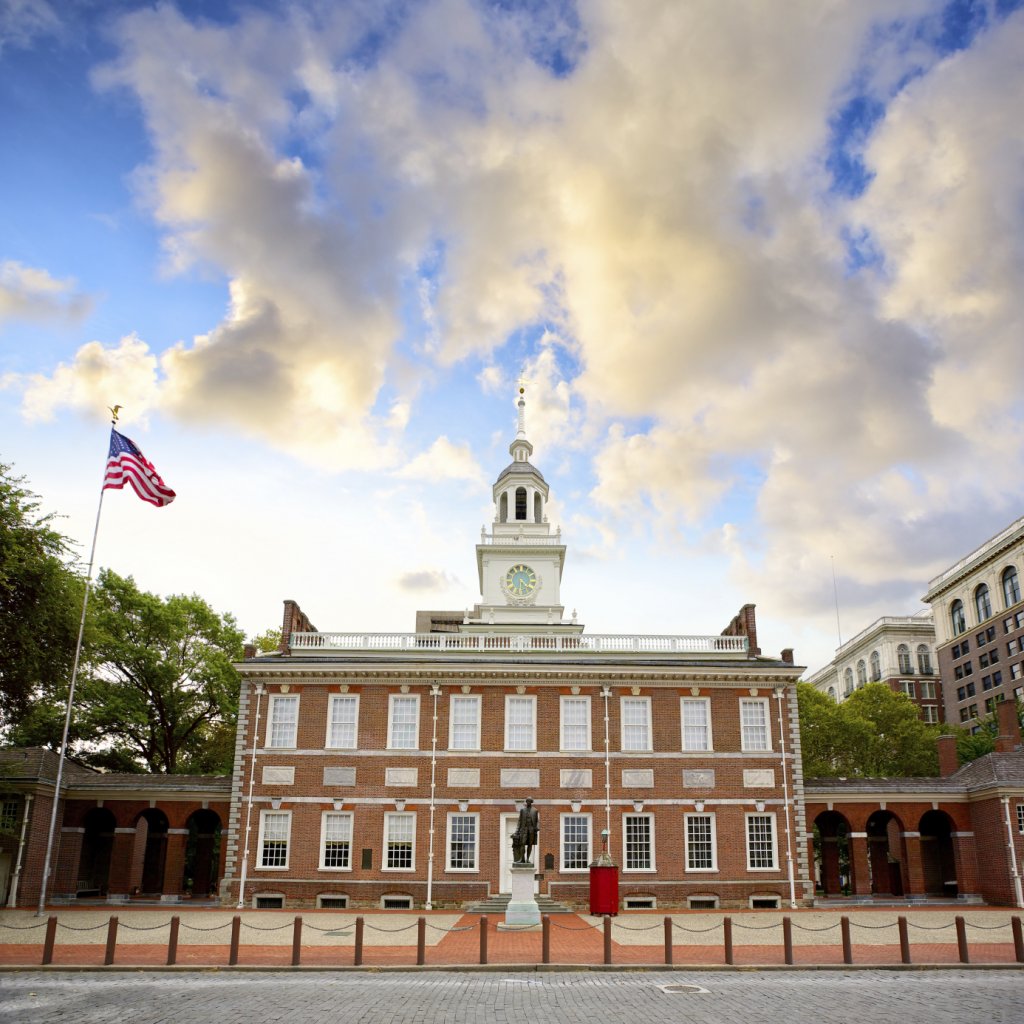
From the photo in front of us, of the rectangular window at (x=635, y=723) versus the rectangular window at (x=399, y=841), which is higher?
the rectangular window at (x=635, y=723)

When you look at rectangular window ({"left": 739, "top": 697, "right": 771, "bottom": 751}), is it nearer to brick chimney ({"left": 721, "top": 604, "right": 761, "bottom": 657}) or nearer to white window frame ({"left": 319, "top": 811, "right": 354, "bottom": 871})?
brick chimney ({"left": 721, "top": 604, "right": 761, "bottom": 657})

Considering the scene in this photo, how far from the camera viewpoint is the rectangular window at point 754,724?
123ft

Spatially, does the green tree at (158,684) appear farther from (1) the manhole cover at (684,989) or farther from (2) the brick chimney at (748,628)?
(1) the manhole cover at (684,989)

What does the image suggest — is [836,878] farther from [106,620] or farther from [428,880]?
[106,620]

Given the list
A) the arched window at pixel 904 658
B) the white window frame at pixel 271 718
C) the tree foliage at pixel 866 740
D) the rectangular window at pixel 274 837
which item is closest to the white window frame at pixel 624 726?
the white window frame at pixel 271 718

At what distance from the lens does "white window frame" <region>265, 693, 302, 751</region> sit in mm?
37094

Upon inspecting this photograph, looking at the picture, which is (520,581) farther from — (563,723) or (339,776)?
(339,776)

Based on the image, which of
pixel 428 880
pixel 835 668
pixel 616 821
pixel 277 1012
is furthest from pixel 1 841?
pixel 835 668

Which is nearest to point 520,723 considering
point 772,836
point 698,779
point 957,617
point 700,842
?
point 698,779

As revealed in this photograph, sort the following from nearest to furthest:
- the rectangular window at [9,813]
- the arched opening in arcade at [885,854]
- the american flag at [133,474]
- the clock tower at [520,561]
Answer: the american flag at [133,474] < the rectangular window at [9,813] < the arched opening in arcade at [885,854] < the clock tower at [520,561]

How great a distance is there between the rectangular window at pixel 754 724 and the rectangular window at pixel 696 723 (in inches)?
52.1

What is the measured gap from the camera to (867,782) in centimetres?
3909

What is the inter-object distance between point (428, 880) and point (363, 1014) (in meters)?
21.7

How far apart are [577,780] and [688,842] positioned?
186 inches
